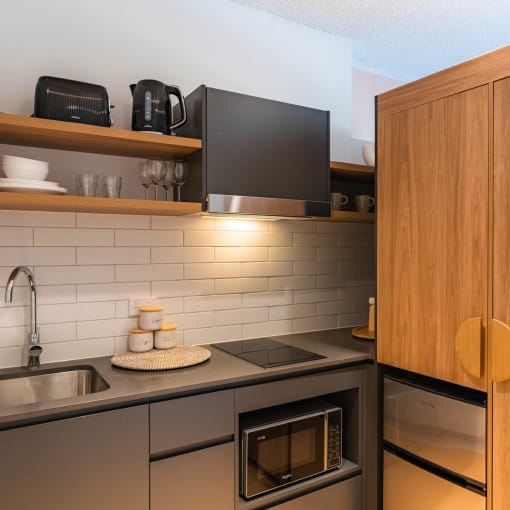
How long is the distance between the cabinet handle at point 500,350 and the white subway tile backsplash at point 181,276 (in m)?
1.16

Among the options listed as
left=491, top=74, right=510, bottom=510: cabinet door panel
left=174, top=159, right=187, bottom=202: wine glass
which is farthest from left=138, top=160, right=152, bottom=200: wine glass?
left=491, top=74, right=510, bottom=510: cabinet door panel

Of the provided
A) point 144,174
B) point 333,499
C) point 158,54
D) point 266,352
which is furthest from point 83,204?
point 333,499

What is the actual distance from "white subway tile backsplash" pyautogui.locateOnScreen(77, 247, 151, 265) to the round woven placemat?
0.42 metres

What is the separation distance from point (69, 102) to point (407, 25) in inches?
71.2

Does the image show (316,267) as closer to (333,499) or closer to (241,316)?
(241,316)

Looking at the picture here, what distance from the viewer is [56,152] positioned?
190 cm

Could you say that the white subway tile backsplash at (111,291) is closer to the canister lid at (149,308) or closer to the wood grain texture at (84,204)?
the canister lid at (149,308)

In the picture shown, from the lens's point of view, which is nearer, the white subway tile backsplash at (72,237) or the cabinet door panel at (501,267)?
the cabinet door panel at (501,267)

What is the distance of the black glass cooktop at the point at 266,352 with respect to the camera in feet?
6.31

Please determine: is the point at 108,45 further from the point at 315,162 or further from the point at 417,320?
the point at 417,320

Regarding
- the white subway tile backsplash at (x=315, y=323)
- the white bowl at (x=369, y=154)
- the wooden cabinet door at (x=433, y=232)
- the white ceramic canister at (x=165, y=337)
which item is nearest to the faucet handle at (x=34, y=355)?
the white ceramic canister at (x=165, y=337)

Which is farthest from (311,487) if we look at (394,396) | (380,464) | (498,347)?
(498,347)

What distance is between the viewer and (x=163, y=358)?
1884mm

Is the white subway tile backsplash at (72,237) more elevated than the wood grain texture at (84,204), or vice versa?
the wood grain texture at (84,204)
